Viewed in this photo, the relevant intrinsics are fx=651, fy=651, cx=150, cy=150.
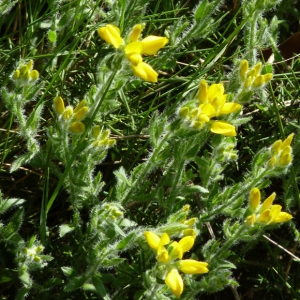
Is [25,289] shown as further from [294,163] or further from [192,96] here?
[294,163]

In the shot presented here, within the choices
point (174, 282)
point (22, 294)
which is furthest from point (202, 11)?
point (22, 294)

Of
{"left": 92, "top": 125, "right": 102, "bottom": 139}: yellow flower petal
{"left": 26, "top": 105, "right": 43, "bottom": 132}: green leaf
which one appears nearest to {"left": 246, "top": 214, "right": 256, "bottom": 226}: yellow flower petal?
{"left": 92, "top": 125, "right": 102, "bottom": 139}: yellow flower petal

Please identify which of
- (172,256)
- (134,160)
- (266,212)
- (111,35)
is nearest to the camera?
(111,35)

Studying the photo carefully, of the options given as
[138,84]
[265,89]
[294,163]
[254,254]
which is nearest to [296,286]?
[254,254]

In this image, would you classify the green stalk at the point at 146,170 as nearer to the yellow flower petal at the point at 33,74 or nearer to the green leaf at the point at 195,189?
the green leaf at the point at 195,189

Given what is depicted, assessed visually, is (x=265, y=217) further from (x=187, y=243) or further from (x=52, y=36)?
(x=52, y=36)

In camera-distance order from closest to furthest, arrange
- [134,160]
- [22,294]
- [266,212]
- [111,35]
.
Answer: [111,35], [266,212], [22,294], [134,160]

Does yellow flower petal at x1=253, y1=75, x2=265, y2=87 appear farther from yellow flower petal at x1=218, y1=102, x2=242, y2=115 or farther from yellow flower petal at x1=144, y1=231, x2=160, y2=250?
yellow flower petal at x1=144, y1=231, x2=160, y2=250

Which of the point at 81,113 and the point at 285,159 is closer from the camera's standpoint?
the point at 81,113
